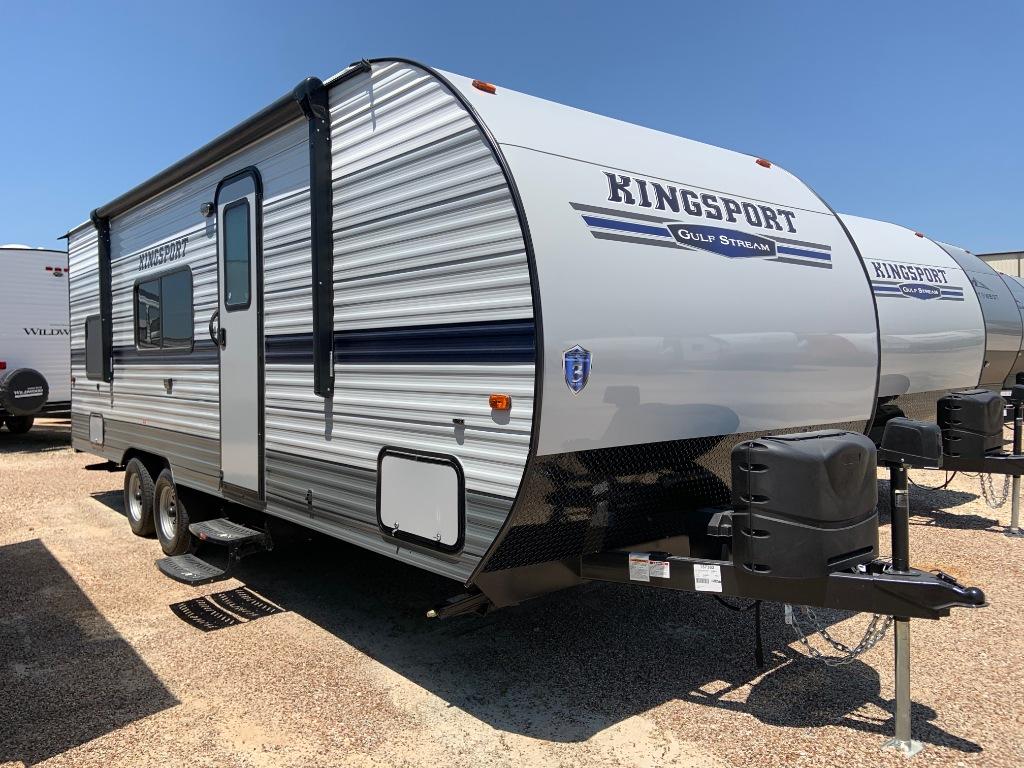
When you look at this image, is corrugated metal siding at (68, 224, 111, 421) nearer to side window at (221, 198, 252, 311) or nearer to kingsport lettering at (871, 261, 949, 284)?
side window at (221, 198, 252, 311)

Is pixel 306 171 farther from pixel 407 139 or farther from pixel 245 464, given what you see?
pixel 245 464

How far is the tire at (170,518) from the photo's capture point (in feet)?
20.2

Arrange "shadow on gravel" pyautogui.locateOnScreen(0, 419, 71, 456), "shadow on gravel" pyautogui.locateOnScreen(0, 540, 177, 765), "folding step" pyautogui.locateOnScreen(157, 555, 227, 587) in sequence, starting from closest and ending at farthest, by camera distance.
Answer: "shadow on gravel" pyautogui.locateOnScreen(0, 540, 177, 765) < "folding step" pyautogui.locateOnScreen(157, 555, 227, 587) < "shadow on gravel" pyautogui.locateOnScreen(0, 419, 71, 456)

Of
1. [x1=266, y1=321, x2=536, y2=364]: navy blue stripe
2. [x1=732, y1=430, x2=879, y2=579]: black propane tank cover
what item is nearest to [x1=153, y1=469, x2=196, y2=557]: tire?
[x1=266, y1=321, x2=536, y2=364]: navy blue stripe

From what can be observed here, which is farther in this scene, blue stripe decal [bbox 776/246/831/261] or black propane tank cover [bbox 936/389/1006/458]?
black propane tank cover [bbox 936/389/1006/458]

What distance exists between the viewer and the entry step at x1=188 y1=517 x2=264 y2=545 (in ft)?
16.4

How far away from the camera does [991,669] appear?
4.07 metres

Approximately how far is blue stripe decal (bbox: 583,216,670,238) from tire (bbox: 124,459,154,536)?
16.5 feet

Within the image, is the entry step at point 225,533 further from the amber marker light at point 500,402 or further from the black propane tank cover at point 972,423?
the black propane tank cover at point 972,423

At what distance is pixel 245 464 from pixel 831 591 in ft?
11.5

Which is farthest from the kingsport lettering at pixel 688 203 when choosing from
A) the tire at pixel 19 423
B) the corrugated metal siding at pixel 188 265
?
the tire at pixel 19 423

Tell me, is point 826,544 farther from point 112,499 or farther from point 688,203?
point 112,499

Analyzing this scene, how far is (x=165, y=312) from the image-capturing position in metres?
6.14

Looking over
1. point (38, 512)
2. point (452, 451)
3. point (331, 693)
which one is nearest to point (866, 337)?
point (452, 451)
